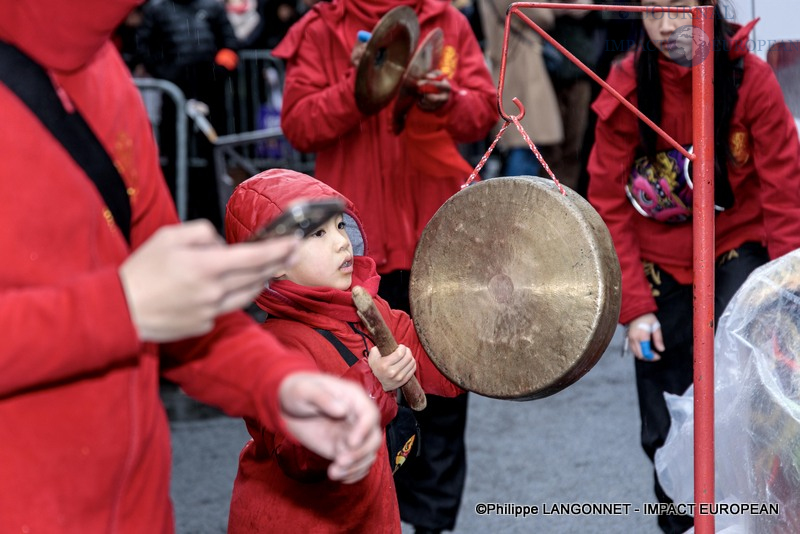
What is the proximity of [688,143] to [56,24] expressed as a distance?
2155mm

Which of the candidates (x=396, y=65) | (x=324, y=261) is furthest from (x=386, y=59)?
(x=324, y=261)

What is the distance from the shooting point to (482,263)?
2.35 meters

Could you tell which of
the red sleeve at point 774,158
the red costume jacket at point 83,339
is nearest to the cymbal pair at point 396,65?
the red sleeve at point 774,158

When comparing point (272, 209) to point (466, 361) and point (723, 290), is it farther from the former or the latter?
point (723, 290)

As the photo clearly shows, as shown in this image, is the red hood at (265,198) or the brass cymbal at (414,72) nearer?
the red hood at (265,198)

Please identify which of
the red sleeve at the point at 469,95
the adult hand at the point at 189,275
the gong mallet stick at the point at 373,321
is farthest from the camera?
the red sleeve at the point at 469,95

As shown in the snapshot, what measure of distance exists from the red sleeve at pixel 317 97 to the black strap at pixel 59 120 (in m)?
2.05

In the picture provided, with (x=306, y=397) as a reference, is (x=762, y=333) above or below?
below

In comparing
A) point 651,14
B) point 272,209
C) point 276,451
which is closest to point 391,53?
point 651,14

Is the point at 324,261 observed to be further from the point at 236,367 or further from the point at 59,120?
the point at 59,120

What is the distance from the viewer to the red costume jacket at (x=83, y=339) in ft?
4.02

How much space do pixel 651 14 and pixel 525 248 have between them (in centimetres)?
108

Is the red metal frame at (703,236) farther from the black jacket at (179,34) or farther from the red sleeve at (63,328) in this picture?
the black jacket at (179,34)

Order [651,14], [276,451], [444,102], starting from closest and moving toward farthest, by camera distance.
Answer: [276,451]
[651,14]
[444,102]
